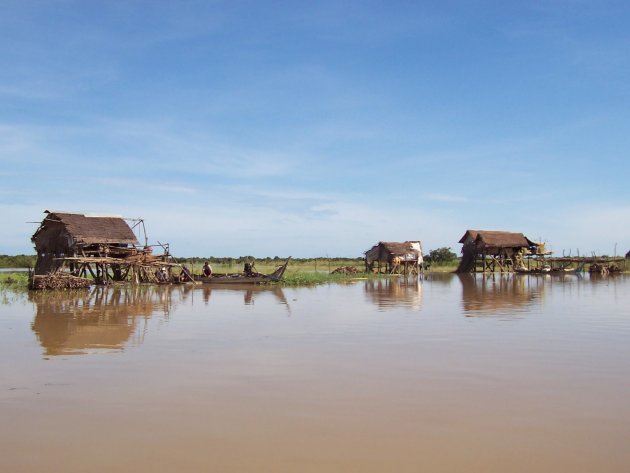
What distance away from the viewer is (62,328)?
486 inches

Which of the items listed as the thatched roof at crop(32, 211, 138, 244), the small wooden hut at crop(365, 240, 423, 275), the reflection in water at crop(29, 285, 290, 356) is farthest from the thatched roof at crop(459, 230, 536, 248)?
the thatched roof at crop(32, 211, 138, 244)

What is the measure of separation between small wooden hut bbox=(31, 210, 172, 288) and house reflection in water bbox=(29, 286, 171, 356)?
3.59m

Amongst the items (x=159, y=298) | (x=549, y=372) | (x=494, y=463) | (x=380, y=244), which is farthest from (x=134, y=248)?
(x=494, y=463)

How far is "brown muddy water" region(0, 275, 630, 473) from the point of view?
193 inches

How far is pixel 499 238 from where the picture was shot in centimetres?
4528

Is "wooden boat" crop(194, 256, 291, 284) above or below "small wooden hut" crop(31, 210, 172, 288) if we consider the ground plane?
below

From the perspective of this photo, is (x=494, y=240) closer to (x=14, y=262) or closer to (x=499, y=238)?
(x=499, y=238)

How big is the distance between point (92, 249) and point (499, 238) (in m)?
30.7

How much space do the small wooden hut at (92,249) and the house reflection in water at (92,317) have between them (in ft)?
11.8

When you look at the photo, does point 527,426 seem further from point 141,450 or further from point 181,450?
point 141,450

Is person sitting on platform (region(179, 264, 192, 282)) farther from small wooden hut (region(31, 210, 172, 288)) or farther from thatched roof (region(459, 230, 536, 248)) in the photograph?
thatched roof (region(459, 230, 536, 248))

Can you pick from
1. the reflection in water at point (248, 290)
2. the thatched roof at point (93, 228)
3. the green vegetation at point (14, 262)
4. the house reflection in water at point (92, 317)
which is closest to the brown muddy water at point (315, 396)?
the house reflection in water at point (92, 317)

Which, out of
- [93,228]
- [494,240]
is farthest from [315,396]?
[494,240]

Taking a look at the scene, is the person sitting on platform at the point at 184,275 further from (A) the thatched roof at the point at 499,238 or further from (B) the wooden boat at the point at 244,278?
(A) the thatched roof at the point at 499,238
